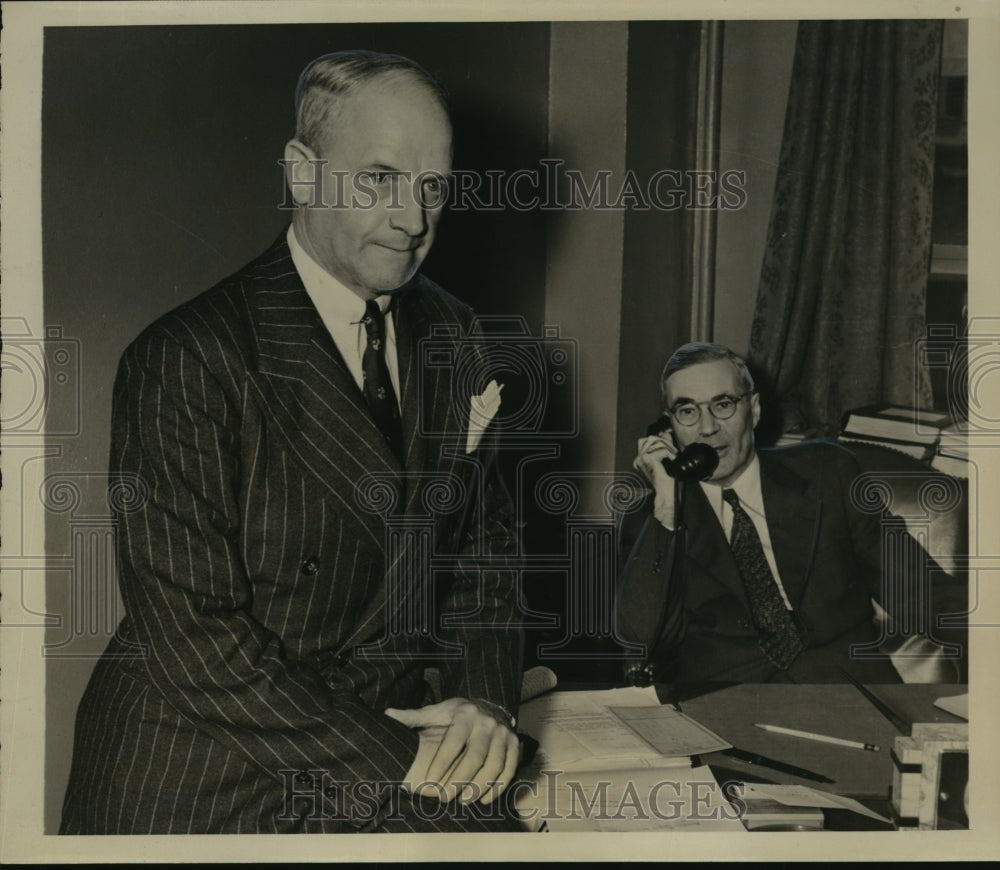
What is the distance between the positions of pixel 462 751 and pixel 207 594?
1.65 ft

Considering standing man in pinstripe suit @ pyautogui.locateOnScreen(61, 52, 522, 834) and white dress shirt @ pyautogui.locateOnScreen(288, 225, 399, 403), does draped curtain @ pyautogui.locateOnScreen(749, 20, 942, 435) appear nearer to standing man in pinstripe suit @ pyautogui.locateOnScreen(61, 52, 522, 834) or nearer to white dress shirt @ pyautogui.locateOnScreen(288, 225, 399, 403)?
standing man in pinstripe suit @ pyautogui.locateOnScreen(61, 52, 522, 834)

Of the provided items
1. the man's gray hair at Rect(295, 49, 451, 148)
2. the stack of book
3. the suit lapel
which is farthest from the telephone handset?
the man's gray hair at Rect(295, 49, 451, 148)

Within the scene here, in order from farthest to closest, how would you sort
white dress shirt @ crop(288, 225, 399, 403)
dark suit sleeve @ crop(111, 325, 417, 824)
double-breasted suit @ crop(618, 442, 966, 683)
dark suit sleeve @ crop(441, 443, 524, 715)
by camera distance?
double-breasted suit @ crop(618, 442, 966, 683) < dark suit sleeve @ crop(441, 443, 524, 715) < white dress shirt @ crop(288, 225, 399, 403) < dark suit sleeve @ crop(111, 325, 417, 824)

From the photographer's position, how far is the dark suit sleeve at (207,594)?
1.73m

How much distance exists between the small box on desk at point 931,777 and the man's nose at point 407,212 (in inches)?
46.8

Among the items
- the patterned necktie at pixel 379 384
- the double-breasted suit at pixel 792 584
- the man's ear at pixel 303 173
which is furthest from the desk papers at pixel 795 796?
the man's ear at pixel 303 173

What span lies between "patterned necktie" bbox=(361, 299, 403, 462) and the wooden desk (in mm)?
707

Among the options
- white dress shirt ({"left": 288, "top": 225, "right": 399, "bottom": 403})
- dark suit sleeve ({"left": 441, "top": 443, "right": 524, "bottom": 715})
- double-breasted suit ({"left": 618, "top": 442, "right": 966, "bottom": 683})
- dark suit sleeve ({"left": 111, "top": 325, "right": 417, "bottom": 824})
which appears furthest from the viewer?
double-breasted suit ({"left": 618, "top": 442, "right": 966, "bottom": 683})

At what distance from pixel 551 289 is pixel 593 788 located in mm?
947

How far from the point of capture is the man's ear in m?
1.88

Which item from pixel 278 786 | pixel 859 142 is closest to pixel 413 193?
pixel 859 142

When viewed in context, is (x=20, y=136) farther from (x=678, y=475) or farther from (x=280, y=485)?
(x=678, y=475)

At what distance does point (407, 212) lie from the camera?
1894 mm

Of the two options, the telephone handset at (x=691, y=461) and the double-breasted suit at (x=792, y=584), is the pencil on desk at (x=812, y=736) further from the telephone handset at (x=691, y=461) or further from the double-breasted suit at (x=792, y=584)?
the telephone handset at (x=691, y=461)
